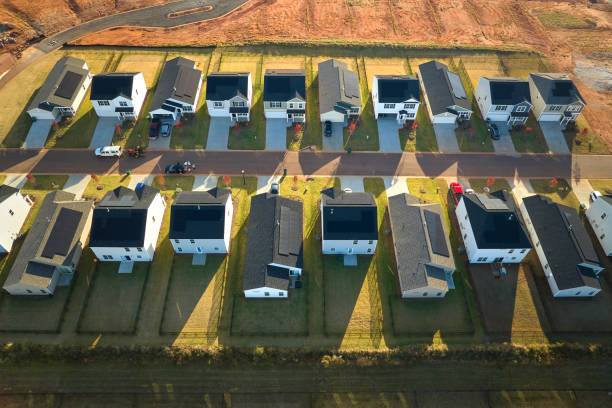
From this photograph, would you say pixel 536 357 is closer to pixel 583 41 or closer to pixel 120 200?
pixel 120 200

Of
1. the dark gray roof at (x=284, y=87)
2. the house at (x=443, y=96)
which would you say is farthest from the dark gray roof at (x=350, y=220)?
the house at (x=443, y=96)

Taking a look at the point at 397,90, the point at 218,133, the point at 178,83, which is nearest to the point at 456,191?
the point at 397,90

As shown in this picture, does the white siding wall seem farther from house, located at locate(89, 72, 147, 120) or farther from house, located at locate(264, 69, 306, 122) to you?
house, located at locate(264, 69, 306, 122)

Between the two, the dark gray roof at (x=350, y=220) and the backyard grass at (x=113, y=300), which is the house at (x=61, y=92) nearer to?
the backyard grass at (x=113, y=300)

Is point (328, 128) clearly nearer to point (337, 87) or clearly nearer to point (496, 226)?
point (337, 87)

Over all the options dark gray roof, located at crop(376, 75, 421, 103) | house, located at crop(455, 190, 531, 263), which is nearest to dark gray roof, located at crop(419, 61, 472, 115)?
dark gray roof, located at crop(376, 75, 421, 103)

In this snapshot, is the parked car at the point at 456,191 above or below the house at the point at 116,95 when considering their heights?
below

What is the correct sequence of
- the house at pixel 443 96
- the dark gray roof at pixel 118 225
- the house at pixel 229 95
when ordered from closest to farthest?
the dark gray roof at pixel 118 225 → the house at pixel 229 95 → the house at pixel 443 96
